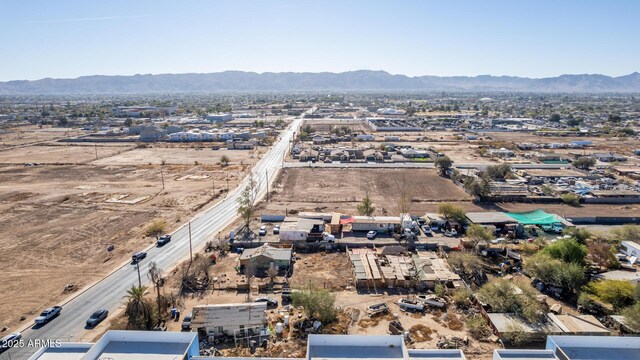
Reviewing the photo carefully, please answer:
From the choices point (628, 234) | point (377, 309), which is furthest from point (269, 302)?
point (628, 234)

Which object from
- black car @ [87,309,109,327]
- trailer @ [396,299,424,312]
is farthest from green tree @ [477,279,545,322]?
black car @ [87,309,109,327]

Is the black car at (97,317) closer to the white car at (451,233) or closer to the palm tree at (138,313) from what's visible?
Result: the palm tree at (138,313)

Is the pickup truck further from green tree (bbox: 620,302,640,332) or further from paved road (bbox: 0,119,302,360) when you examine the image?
green tree (bbox: 620,302,640,332)

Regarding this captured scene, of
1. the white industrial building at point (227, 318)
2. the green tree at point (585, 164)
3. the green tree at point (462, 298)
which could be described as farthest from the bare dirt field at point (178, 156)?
the green tree at point (585, 164)

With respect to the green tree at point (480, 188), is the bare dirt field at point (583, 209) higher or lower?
lower

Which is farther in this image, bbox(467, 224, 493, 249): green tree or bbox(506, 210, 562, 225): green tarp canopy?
bbox(506, 210, 562, 225): green tarp canopy

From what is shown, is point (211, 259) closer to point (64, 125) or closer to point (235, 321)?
point (235, 321)

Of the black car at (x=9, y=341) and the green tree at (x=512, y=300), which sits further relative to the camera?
the green tree at (x=512, y=300)
